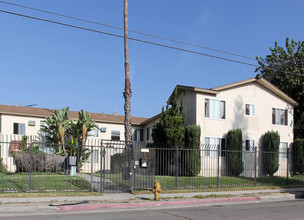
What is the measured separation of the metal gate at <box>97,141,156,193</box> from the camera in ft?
48.0

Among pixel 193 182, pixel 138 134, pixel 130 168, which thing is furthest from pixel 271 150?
pixel 130 168

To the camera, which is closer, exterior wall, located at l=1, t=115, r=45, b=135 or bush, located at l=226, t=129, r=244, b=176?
bush, located at l=226, t=129, r=244, b=176

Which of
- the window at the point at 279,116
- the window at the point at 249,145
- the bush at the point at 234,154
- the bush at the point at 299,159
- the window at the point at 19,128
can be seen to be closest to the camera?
the bush at the point at 234,154

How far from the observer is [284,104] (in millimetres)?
27734

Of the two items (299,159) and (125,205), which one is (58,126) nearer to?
(125,205)

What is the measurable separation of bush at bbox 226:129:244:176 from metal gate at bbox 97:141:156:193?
700 cm

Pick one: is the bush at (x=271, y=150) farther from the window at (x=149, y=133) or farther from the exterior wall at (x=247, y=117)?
the window at (x=149, y=133)

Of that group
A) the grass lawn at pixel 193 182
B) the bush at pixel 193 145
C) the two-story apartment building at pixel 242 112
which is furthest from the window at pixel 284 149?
the bush at pixel 193 145

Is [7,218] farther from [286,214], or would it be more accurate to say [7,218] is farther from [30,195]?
[286,214]

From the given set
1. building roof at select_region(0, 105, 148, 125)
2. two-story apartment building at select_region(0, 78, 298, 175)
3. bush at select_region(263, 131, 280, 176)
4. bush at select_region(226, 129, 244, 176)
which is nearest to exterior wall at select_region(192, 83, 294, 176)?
two-story apartment building at select_region(0, 78, 298, 175)

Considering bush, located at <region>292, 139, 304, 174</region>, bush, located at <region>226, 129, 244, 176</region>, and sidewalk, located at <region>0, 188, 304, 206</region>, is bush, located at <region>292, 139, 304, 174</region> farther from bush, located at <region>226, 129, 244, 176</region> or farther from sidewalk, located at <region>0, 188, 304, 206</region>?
sidewalk, located at <region>0, 188, 304, 206</region>

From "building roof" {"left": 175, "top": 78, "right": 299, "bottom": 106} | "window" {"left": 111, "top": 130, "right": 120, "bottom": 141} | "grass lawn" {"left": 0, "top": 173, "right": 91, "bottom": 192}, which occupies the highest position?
"building roof" {"left": 175, "top": 78, "right": 299, "bottom": 106}

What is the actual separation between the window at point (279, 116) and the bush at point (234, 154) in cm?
434

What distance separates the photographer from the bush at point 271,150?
976 inches
